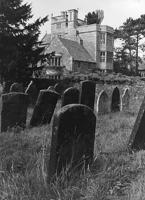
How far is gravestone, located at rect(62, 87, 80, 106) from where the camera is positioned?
30.0 feet

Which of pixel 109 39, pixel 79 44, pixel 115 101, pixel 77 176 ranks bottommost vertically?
pixel 77 176

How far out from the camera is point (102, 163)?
5.05 m

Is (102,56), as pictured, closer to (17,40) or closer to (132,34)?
(132,34)

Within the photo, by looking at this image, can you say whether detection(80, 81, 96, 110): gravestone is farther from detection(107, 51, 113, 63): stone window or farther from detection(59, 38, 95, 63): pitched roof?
detection(107, 51, 113, 63): stone window

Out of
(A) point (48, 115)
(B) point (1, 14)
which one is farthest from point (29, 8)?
(A) point (48, 115)

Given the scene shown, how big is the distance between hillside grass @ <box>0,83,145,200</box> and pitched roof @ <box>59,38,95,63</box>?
4394 cm

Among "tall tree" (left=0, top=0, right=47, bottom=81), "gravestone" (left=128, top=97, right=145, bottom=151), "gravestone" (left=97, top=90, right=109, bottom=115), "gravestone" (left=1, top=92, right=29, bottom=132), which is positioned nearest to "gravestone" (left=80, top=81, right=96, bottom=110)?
"gravestone" (left=97, top=90, right=109, bottom=115)

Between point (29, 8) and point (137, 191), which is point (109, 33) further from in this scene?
point (137, 191)

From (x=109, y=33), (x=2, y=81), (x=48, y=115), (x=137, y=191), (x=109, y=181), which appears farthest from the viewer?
(x=109, y=33)

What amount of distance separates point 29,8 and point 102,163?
22153 millimetres

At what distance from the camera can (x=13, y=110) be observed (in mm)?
8539

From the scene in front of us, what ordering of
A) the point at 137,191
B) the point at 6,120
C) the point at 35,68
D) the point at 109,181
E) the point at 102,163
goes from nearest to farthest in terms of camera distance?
the point at 137,191 → the point at 109,181 → the point at 102,163 → the point at 6,120 → the point at 35,68

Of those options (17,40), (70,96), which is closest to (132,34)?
(17,40)

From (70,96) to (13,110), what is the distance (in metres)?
1.69
